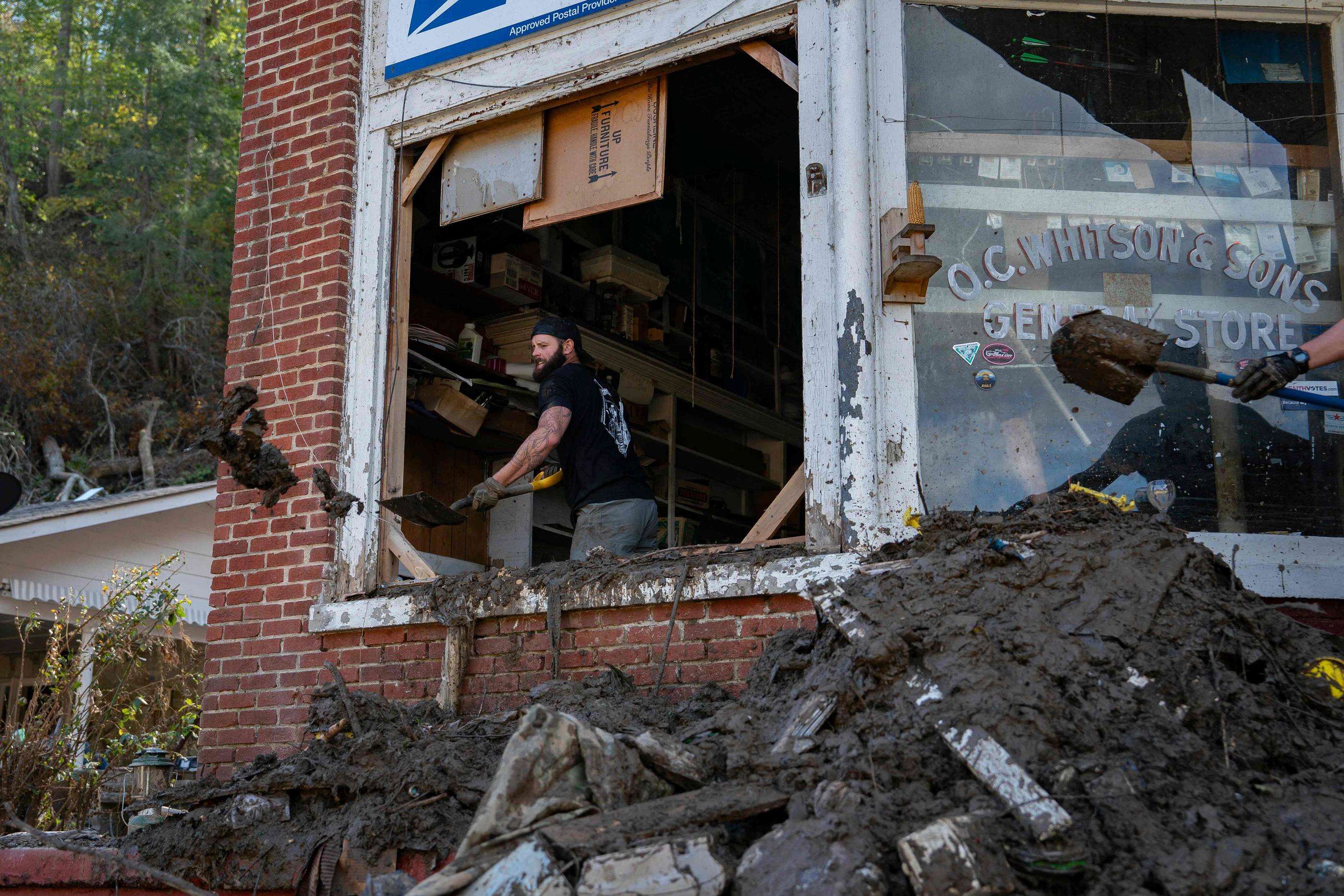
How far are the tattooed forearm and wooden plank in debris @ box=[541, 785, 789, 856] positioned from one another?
2.81 m

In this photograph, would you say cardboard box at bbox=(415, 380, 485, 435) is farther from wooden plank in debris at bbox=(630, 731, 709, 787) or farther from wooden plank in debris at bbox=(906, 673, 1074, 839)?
wooden plank in debris at bbox=(906, 673, 1074, 839)

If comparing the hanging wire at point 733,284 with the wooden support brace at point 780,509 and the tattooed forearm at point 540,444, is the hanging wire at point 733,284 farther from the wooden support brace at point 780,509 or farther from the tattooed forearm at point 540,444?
the wooden support brace at point 780,509

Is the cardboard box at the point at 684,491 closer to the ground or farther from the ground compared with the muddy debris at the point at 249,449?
farther from the ground

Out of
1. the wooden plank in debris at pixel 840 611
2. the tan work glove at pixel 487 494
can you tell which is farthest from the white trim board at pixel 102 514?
the wooden plank in debris at pixel 840 611

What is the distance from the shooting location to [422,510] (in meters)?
5.57

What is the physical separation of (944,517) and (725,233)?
6.21 metres

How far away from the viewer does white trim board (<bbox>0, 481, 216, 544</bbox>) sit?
1109 centimetres

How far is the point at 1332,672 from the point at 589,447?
3648 millimetres

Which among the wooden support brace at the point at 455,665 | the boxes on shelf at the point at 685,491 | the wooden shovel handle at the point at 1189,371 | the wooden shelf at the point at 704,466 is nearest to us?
the wooden shovel handle at the point at 1189,371

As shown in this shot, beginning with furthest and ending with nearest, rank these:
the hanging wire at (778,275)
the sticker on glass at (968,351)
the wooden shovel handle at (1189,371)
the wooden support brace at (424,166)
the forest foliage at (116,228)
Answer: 1. the forest foliage at (116,228)
2. the hanging wire at (778,275)
3. the wooden support brace at (424,166)
4. the sticker on glass at (968,351)
5. the wooden shovel handle at (1189,371)

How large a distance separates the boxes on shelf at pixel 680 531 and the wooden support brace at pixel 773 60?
14.1 ft

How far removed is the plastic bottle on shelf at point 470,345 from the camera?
7.93m

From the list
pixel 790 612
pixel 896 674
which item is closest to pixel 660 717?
pixel 790 612

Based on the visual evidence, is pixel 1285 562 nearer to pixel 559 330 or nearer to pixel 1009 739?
pixel 1009 739
